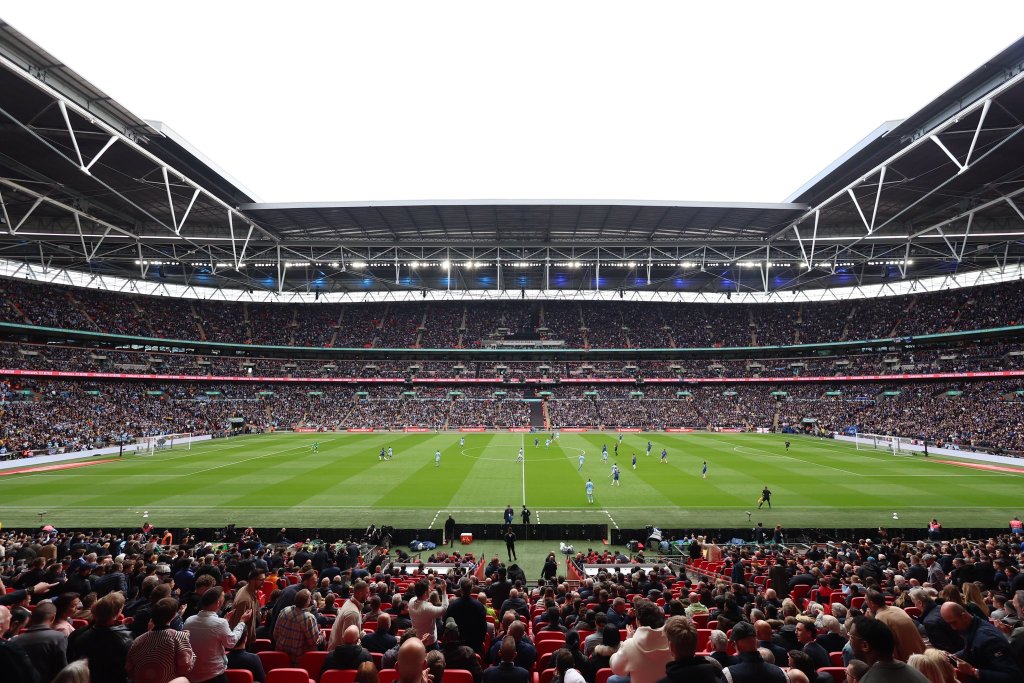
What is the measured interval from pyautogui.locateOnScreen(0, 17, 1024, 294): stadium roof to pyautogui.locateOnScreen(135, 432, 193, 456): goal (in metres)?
16.2

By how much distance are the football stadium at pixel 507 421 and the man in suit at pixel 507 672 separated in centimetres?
3

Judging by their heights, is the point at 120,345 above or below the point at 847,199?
below

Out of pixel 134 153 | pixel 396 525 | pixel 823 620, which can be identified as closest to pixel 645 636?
pixel 823 620

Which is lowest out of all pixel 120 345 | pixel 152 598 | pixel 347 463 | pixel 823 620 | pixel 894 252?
pixel 347 463

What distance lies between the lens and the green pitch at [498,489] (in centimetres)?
2142

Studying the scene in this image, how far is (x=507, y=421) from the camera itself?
2473 inches

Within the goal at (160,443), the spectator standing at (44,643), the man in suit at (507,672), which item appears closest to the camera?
the man in suit at (507,672)

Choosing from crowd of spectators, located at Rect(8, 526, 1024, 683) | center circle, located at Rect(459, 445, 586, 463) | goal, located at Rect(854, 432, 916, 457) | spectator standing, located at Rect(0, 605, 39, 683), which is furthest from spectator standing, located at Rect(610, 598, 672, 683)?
goal, located at Rect(854, 432, 916, 457)

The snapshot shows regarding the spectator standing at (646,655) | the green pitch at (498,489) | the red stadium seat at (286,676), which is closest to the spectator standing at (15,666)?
the red stadium seat at (286,676)

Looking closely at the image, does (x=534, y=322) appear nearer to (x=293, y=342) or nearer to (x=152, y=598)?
(x=293, y=342)

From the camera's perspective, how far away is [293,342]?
238 feet

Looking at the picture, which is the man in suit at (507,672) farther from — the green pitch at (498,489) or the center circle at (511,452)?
the center circle at (511,452)

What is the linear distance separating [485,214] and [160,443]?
36.7m

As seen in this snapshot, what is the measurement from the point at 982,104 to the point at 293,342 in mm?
75581
